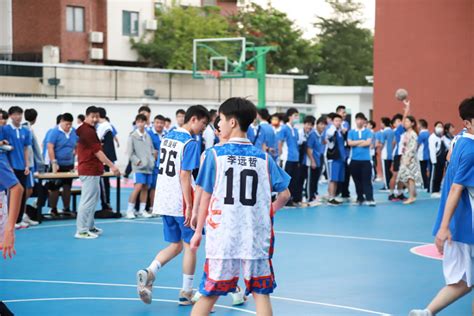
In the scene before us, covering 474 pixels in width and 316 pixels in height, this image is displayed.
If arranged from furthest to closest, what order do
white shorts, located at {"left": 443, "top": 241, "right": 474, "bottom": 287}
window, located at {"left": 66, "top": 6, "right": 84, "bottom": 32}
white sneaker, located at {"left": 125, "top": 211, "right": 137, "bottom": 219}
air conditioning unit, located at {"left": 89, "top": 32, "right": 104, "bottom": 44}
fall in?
air conditioning unit, located at {"left": 89, "top": 32, "right": 104, "bottom": 44}
window, located at {"left": 66, "top": 6, "right": 84, "bottom": 32}
white sneaker, located at {"left": 125, "top": 211, "right": 137, "bottom": 219}
white shorts, located at {"left": 443, "top": 241, "right": 474, "bottom": 287}

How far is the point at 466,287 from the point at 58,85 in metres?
29.9

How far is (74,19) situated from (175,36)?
6754mm

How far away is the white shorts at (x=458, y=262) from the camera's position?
23.0 feet

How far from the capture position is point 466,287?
7.09 m

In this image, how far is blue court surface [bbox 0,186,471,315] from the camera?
27.9 feet

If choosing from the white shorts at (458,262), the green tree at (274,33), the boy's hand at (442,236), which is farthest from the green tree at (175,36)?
the boy's hand at (442,236)

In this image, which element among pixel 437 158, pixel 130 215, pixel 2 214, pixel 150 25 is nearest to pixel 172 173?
pixel 2 214

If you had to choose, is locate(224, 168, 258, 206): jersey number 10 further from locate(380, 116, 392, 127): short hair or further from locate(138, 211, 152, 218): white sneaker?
locate(380, 116, 392, 127): short hair

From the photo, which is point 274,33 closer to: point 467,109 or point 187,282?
point 187,282

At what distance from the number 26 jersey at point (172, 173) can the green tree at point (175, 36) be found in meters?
39.8

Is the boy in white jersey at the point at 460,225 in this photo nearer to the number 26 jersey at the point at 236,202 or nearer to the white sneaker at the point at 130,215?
the number 26 jersey at the point at 236,202

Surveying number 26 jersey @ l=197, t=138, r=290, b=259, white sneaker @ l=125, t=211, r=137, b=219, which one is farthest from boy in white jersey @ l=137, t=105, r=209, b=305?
white sneaker @ l=125, t=211, r=137, b=219

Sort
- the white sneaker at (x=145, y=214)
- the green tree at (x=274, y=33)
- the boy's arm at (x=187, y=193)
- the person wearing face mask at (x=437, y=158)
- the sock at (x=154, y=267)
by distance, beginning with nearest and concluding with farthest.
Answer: the boy's arm at (x=187, y=193) → the sock at (x=154, y=267) → the white sneaker at (x=145, y=214) → the person wearing face mask at (x=437, y=158) → the green tree at (x=274, y=33)

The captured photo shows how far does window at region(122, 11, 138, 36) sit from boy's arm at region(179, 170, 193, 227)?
4039 centimetres
